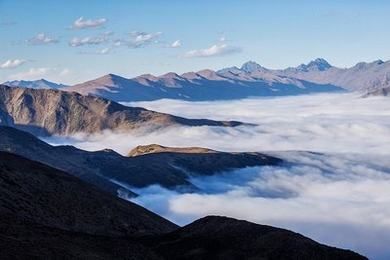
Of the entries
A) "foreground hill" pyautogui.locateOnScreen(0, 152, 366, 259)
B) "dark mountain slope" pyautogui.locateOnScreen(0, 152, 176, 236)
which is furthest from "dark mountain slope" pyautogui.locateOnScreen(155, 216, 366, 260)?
"dark mountain slope" pyautogui.locateOnScreen(0, 152, 176, 236)

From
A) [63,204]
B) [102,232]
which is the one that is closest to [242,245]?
[102,232]

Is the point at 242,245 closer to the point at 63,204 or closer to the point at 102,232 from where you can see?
the point at 102,232

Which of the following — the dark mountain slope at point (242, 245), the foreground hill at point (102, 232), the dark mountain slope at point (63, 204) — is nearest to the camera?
the foreground hill at point (102, 232)

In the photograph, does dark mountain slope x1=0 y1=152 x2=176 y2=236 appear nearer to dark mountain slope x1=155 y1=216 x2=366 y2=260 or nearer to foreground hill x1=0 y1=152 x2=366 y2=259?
foreground hill x1=0 y1=152 x2=366 y2=259

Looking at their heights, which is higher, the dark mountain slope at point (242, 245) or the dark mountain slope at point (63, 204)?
the dark mountain slope at point (63, 204)

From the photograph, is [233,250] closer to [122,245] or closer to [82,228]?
[122,245]

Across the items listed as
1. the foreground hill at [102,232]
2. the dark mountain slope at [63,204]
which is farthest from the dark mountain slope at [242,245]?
the dark mountain slope at [63,204]

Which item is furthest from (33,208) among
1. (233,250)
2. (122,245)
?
(233,250)

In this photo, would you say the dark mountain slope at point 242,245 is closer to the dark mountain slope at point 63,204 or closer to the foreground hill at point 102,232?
the foreground hill at point 102,232
